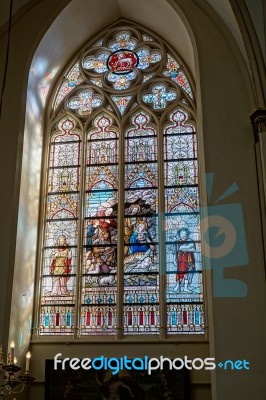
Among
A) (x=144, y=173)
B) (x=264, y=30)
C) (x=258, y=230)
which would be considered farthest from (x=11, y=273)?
(x=264, y=30)

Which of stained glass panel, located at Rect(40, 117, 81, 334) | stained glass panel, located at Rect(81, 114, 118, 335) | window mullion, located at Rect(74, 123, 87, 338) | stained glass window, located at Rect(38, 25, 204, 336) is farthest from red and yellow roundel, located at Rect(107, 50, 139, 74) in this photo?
window mullion, located at Rect(74, 123, 87, 338)

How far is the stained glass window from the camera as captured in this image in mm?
9734

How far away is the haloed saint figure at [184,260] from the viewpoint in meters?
9.73

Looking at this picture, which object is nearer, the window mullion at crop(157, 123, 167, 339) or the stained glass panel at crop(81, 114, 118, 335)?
the window mullion at crop(157, 123, 167, 339)

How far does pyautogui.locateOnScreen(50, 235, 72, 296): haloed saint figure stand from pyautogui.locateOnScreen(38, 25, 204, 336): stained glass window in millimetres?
17

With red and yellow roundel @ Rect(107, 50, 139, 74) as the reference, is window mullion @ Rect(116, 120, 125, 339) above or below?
below

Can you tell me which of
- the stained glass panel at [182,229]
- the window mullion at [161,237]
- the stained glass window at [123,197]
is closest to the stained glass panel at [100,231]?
the stained glass window at [123,197]

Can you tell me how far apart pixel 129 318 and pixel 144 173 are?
97.3 inches

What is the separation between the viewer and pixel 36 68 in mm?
10922

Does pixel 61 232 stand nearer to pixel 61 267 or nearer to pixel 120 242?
A: pixel 61 267

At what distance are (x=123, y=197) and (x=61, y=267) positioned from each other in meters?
1.53

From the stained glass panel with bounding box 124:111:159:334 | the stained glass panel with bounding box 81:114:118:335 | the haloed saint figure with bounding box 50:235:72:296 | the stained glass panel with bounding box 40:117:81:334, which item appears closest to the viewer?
the stained glass panel with bounding box 124:111:159:334

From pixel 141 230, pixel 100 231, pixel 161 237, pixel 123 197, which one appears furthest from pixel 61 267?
pixel 161 237

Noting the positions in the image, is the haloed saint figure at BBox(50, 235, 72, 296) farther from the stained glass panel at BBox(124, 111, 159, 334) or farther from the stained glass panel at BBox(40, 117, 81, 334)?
the stained glass panel at BBox(124, 111, 159, 334)
